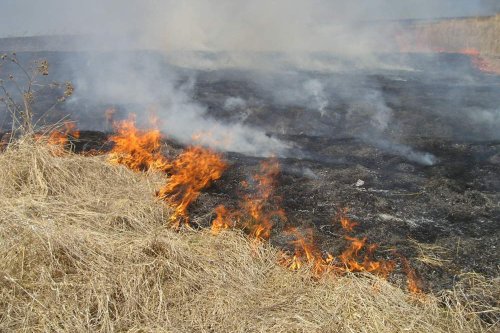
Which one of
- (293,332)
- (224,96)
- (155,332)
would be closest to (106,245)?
(155,332)

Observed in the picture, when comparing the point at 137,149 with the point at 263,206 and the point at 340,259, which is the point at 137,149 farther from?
the point at 340,259

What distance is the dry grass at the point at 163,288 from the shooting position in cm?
326

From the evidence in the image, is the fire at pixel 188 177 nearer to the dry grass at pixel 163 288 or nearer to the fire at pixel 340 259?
the dry grass at pixel 163 288

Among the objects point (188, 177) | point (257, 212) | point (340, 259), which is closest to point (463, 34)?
point (188, 177)

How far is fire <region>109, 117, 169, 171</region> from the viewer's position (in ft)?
21.3

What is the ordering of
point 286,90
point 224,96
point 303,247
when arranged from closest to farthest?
point 303,247 → point 224,96 → point 286,90

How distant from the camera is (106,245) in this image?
12.7ft

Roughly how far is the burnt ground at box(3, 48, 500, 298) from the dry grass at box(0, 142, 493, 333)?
1.77ft

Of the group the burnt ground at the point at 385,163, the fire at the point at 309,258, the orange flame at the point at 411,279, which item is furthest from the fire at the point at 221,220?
the orange flame at the point at 411,279

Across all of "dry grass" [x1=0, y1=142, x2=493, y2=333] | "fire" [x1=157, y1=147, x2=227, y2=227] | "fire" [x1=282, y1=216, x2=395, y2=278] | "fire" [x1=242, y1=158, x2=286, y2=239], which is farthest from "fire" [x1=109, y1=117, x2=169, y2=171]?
"fire" [x1=282, y1=216, x2=395, y2=278]

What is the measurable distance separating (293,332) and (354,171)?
3612 millimetres

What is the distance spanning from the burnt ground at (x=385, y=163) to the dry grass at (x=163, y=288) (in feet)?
1.77

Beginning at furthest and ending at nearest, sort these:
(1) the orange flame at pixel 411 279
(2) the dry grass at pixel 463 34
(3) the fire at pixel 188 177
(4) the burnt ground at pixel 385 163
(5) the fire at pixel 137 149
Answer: (2) the dry grass at pixel 463 34
(5) the fire at pixel 137 149
(3) the fire at pixel 188 177
(4) the burnt ground at pixel 385 163
(1) the orange flame at pixel 411 279

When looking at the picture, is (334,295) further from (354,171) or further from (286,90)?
(286,90)
